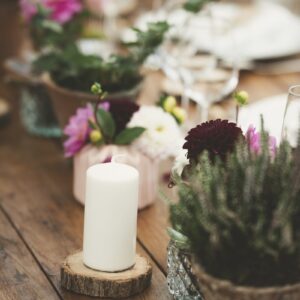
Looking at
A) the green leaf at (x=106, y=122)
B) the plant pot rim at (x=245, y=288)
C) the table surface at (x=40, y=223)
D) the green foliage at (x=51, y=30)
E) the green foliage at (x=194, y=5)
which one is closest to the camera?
the plant pot rim at (x=245, y=288)

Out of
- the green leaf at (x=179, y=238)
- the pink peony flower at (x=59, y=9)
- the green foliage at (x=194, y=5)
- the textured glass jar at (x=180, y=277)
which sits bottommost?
the textured glass jar at (x=180, y=277)

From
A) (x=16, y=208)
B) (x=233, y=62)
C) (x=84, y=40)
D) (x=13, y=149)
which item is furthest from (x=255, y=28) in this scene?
(x=16, y=208)

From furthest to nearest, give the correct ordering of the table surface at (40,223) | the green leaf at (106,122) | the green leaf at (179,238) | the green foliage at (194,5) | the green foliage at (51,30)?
the green foliage at (51,30) → the green foliage at (194,5) → the green leaf at (106,122) → the table surface at (40,223) → the green leaf at (179,238)

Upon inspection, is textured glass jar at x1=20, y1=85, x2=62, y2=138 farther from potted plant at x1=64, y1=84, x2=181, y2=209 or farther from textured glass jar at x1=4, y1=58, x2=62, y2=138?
potted plant at x1=64, y1=84, x2=181, y2=209

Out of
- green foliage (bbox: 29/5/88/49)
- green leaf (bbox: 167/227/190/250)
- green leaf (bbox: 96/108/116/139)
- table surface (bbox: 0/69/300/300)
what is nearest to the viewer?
green leaf (bbox: 167/227/190/250)

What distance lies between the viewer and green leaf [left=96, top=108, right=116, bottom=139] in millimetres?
1622

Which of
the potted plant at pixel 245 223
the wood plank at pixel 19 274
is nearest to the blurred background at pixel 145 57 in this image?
the wood plank at pixel 19 274

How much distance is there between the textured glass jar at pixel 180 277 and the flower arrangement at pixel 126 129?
42 centimetres

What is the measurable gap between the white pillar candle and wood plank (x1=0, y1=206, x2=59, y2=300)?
88mm

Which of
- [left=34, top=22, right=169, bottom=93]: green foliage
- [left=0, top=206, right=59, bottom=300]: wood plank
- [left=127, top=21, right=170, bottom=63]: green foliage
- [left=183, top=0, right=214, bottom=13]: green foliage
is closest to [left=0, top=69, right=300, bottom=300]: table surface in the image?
[left=0, top=206, right=59, bottom=300]: wood plank

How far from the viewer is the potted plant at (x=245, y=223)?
1.05m

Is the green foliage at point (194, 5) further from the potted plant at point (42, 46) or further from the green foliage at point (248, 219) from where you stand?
the green foliage at point (248, 219)

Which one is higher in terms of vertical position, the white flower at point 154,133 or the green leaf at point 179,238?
the white flower at point 154,133

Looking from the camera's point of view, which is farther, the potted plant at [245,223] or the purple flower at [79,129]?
the purple flower at [79,129]
